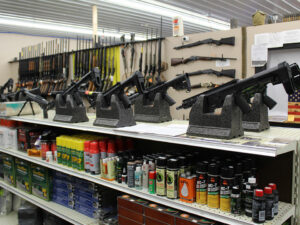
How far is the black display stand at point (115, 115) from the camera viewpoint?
209 cm

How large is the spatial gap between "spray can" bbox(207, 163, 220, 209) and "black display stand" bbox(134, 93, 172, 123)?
82 cm

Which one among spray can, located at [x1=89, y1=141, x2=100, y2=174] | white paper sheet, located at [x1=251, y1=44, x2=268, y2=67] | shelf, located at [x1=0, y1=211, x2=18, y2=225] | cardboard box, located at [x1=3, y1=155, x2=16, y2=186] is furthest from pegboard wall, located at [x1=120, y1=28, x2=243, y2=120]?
shelf, located at [x1=0, y1=211, x2=18, y2=225]

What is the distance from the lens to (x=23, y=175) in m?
3.28

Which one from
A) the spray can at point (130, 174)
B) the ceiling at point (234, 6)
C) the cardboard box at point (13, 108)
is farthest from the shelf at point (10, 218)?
the ceiling at point (234, 6)

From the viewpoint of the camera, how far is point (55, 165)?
2.62 meters

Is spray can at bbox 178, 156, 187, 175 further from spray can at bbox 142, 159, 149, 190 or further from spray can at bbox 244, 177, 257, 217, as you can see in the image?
spray can at bbox 244, 177, 257, 217

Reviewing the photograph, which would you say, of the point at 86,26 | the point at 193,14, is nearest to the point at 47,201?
the point at 193,14

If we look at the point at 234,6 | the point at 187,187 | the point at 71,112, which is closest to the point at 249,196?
the point at 187,187

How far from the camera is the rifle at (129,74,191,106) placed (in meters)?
1.98

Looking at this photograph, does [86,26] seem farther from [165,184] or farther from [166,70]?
[165,184]

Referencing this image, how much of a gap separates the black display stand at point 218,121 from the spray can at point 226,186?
0.18m

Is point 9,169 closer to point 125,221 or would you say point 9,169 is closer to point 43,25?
point 125,221

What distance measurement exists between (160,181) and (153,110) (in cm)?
71

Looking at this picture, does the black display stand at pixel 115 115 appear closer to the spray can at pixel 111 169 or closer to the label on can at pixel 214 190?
the spray can at pixel 111 169
